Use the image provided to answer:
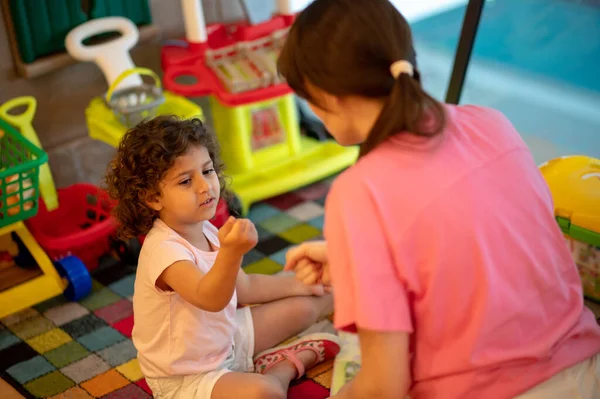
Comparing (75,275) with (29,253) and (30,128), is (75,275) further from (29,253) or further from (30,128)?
(30,128)

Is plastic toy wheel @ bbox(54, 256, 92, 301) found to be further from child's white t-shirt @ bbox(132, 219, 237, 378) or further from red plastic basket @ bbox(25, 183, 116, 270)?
child's white t-shirt @ bbox(132, 219, 237, 378)

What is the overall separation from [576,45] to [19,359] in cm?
347

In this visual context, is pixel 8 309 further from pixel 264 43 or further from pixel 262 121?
pixel 264 43

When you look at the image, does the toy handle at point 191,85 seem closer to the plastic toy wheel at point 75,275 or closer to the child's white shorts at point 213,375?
the plastic toy wheel at point 75,275

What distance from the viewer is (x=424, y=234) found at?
0.79 m

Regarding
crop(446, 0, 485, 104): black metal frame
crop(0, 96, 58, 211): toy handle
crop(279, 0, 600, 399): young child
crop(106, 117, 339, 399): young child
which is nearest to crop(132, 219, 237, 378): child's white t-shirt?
crop(106, 117, 339, 399): young child

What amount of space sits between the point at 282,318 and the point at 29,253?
69cm

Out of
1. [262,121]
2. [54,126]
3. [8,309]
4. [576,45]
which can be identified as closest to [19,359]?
[8,309]

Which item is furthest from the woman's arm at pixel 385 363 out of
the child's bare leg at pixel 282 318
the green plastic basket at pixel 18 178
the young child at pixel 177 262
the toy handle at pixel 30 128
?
the toy handle at pixel 30 128

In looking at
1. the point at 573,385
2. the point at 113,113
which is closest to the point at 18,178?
the point at 113,113

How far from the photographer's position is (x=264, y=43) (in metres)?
2.02

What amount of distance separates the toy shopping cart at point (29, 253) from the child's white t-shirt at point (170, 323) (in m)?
0.45

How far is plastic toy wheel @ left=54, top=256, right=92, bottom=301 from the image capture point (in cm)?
158

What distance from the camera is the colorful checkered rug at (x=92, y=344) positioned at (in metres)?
1.34
